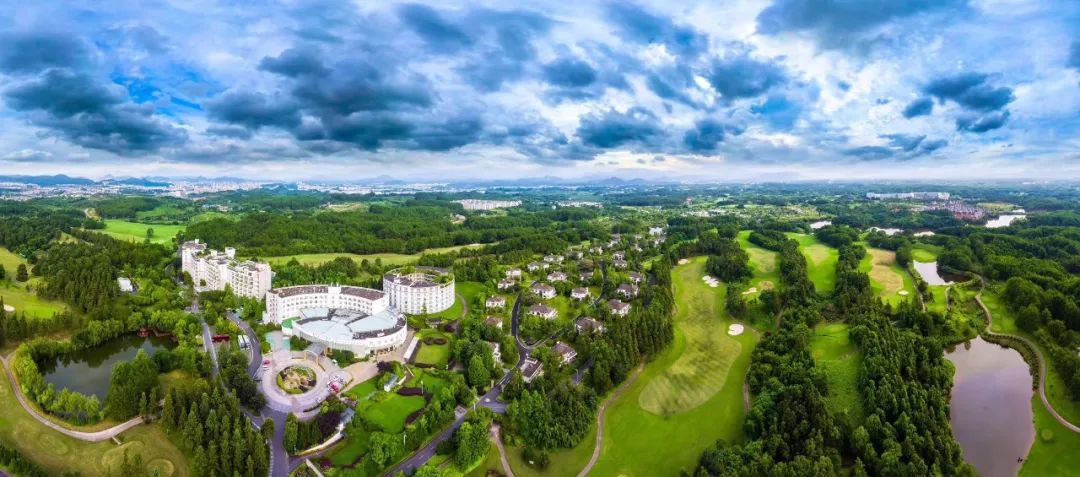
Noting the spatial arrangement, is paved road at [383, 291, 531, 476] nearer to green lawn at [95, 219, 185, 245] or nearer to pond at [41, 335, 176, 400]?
pond at [41, 335, 176, 400]

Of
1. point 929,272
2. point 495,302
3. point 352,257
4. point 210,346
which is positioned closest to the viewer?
point 210,346

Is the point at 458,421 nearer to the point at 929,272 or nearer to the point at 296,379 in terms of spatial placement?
the point at 296,379

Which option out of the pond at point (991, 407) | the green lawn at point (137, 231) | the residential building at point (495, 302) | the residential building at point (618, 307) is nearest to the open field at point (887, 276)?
the pond at point (991, 407)

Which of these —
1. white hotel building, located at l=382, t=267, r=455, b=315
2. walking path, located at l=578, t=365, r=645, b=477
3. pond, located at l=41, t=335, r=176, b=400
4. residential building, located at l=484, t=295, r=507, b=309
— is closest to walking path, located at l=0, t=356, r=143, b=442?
pond, located at l=41, t=335, r=176, b=400

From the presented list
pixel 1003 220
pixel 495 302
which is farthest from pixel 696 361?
pixel 1003 220

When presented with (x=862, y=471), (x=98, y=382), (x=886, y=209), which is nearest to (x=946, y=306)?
(x=862, y=471)

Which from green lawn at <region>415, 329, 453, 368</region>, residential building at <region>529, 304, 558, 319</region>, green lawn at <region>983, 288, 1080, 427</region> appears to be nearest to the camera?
green lawn at <region>983, 288, 1080, 427</region>
